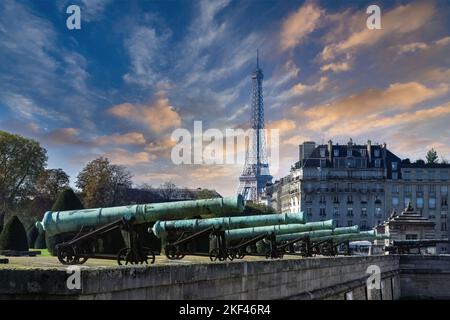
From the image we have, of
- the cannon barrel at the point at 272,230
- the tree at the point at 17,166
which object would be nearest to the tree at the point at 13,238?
the cannon barrel at the point at 272,230

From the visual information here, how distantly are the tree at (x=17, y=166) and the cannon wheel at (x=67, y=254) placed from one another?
5747cm

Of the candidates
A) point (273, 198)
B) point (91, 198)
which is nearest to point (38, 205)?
point (91, 198)

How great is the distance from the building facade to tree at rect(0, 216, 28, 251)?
79.7 m

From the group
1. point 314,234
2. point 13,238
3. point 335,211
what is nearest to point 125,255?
point 13,238

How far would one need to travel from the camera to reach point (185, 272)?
12.0 metres

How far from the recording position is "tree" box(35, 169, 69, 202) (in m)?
73.9

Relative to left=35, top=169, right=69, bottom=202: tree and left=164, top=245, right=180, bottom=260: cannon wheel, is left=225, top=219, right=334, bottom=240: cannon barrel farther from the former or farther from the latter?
left=35, top=169, right=69, bottom=202: tree

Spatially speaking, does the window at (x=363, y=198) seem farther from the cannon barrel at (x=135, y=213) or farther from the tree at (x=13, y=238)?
the cannon barrel at (x=135, y=213)

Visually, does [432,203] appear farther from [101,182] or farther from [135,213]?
[135,213]

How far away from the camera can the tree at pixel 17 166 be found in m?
69.7
